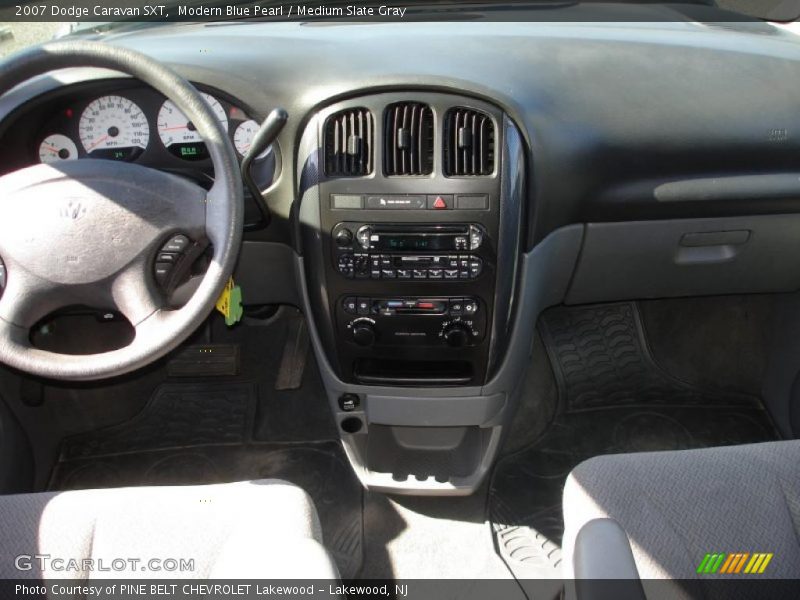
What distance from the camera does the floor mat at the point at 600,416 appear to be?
2201 millimetres

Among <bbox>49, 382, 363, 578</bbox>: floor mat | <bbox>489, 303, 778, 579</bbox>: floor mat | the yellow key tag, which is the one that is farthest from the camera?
<bbox>49, 382, 363, 578</bbox>: floor mat

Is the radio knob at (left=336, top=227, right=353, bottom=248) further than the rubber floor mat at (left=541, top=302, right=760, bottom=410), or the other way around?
the rubber floor mat at (left=541, top=302, right=760, bottom=410)

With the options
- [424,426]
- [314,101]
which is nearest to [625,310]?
[424,426]

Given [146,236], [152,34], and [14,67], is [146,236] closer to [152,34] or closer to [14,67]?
[14,67]

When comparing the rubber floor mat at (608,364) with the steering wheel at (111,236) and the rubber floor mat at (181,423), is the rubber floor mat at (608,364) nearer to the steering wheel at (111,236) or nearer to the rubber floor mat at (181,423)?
the rubber floor mat at (181,423)

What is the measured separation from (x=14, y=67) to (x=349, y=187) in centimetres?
73

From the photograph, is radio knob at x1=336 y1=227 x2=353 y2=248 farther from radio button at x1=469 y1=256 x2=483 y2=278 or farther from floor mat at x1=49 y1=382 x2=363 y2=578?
floor mat at x1=49 y1=382 x2=363 y2=578

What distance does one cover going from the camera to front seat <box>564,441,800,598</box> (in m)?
1.25

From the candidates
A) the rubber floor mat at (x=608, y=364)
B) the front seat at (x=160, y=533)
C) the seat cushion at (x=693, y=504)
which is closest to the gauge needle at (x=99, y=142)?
the front seat at (x=160, y=533)

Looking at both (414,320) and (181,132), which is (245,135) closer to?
(181,132)

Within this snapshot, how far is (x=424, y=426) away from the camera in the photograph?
2062mm

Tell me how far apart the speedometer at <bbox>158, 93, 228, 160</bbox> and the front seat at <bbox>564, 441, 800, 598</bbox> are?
1.22m

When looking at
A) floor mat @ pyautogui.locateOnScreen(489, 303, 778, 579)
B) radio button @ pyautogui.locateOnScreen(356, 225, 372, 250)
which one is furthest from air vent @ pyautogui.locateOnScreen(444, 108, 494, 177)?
floor mat @ pyautogui.locateOnScreen(489, 303, 778, 579)
